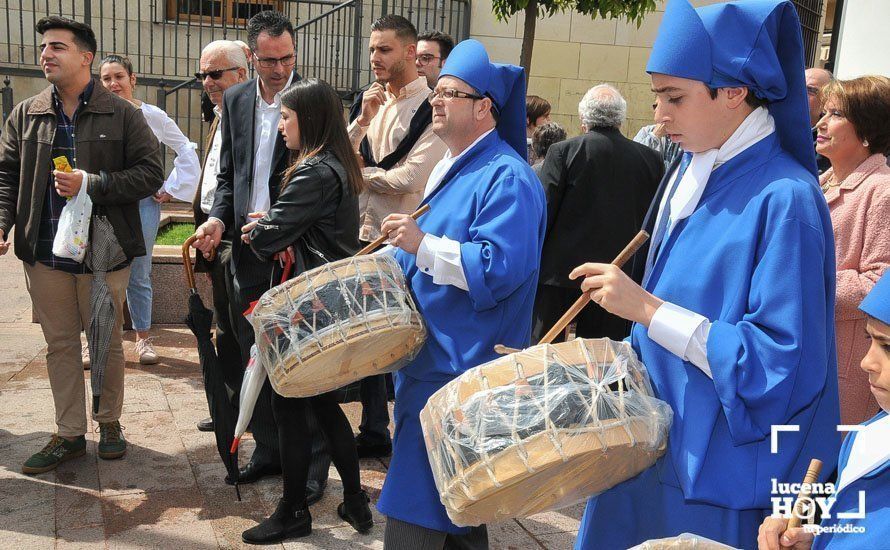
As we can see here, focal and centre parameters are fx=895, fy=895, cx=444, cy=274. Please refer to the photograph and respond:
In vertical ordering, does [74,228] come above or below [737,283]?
below

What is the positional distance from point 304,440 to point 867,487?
8.54 feet

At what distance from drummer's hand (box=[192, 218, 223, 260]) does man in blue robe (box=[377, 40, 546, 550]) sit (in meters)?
1.54

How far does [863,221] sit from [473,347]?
5.73 ft

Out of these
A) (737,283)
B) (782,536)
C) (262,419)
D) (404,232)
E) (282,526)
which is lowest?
(282,526)

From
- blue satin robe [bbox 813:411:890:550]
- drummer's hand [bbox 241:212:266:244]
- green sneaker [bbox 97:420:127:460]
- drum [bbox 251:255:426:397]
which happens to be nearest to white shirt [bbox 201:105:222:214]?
drummer's hand [bbox 241:212:266:244]

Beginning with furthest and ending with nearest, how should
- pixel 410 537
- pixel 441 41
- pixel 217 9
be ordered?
pixel 217 9, pixel 441 41, pixel 410 537

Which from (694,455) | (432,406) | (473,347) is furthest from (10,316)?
(694,455)

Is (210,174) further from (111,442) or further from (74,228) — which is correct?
(111,442)

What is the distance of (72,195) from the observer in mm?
4398

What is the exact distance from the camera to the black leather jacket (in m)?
3.82

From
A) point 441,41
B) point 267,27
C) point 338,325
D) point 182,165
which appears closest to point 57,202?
point 267,27

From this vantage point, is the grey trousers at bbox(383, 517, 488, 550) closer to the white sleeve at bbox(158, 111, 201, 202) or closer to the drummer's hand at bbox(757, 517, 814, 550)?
the drummer's hand at bbox(757, 517, 814, 550)

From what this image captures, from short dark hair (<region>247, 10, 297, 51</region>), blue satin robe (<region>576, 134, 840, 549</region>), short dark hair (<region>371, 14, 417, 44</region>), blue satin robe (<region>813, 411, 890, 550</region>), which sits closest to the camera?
blue satin robe (<region>813, 411, 890, 550</region>)

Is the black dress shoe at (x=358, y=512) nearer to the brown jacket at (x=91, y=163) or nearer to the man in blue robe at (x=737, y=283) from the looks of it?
the brown jacket at (x=91, y=163)
